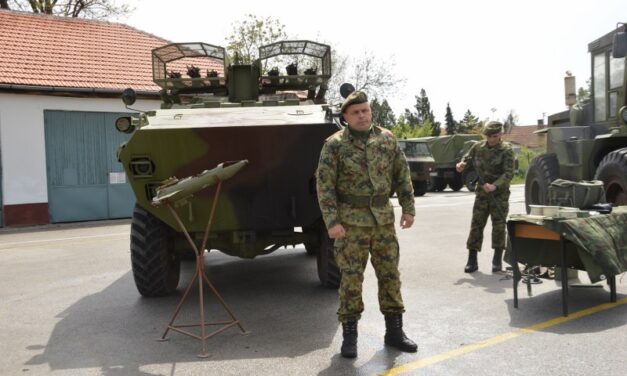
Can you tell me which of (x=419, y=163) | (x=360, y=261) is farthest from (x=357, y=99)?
(x=419, y=163)

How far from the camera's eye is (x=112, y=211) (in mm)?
15516

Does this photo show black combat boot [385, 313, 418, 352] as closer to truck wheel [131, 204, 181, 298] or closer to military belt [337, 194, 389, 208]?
military belt [337, 194, 389, 208]

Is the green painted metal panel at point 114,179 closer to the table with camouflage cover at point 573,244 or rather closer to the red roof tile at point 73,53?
the red roof tile at point 73,53

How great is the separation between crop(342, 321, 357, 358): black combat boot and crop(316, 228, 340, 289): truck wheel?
1708 millimetres

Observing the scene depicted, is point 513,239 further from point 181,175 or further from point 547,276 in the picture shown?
point 181,175

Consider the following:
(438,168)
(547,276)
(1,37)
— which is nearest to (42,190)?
(1,37)

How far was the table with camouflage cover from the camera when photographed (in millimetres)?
4902

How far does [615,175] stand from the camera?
7262mm

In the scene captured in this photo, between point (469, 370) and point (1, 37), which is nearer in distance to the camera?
point (469, 370)

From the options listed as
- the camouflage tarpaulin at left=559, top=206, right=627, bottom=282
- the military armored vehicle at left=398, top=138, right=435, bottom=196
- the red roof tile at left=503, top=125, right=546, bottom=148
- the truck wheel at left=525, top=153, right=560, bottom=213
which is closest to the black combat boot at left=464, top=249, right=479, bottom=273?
the camouflage tarpaulin at left=559, top=206, right=627, bottom=282

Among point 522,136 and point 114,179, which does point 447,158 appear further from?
point 522,136

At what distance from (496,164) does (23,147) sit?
11.4m

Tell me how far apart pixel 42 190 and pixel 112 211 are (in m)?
1.67

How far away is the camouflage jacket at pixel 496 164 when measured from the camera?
6.79m
